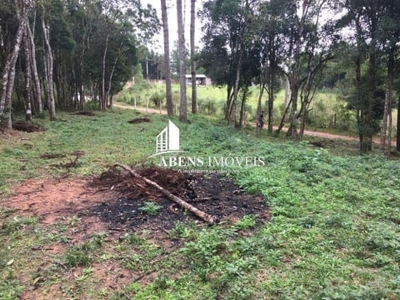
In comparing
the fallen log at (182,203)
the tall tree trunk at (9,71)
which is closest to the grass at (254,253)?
the fallen log at (182,203)

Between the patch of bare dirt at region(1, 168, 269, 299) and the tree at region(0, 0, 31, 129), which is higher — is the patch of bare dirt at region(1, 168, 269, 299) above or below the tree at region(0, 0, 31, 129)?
below

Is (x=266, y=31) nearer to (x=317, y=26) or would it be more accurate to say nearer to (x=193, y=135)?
(x=317, y=26)

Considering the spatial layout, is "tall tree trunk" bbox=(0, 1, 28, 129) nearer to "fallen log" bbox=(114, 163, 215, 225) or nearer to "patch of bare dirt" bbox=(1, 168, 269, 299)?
"patch of bare dirt" bbox=(1, 168, 269, 299)

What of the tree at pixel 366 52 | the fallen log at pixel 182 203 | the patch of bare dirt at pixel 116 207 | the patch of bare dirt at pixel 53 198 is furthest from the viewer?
the tree at pixel 366 52

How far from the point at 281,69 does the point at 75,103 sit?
1481 cm

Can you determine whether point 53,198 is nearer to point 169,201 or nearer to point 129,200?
point 129,200

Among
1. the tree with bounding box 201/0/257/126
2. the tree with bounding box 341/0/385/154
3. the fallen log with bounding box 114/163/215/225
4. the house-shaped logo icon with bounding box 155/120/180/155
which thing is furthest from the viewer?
the tree with bounding box 201/0/257/126

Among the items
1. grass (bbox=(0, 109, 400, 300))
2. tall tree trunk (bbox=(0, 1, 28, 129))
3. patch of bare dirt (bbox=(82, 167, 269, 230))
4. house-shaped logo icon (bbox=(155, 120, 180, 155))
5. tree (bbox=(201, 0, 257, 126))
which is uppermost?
tree (bbox=(201, 0, 257, 126))

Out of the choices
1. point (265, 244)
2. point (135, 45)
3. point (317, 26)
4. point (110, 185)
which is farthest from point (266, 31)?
point (265, 244)

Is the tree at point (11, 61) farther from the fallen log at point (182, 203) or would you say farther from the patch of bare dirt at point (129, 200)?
the fallen log at point (182, 203)

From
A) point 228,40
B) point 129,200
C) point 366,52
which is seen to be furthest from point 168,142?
point 228,40

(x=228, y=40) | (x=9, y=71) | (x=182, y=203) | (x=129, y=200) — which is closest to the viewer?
(x=182, y=203)

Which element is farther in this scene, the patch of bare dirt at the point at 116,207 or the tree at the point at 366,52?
the tree at the point at 366,52

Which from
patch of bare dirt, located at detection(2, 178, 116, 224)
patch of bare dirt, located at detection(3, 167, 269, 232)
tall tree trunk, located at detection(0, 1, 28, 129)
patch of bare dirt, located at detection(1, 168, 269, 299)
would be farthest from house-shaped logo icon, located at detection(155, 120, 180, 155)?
tall tree trunk, located at detection(0, 1, 28, 129)
